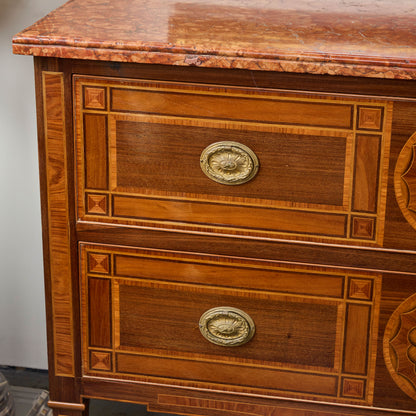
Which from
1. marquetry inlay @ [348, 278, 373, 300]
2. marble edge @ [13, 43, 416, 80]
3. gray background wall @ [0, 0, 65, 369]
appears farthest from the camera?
gray background wall @ [0, 0, 65, 369]

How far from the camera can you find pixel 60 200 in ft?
3.41

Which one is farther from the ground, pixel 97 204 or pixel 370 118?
pixel 370 118

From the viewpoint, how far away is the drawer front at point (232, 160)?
3.14 ft

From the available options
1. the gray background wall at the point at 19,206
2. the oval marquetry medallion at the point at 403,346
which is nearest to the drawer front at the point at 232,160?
the oval marquetry medallion at the point at 403,346

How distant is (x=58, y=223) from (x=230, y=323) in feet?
0.87

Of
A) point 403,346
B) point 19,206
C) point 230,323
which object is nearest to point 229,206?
point 230,323

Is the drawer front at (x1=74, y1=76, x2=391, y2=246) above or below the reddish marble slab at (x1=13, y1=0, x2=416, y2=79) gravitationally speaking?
below

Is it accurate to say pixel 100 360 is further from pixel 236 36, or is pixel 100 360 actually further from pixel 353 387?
pixel 236 36

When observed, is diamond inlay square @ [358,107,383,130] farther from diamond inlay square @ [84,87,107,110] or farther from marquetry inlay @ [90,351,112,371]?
marquetry inlay @ [90,351,112,371]

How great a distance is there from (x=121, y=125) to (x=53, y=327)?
313mm

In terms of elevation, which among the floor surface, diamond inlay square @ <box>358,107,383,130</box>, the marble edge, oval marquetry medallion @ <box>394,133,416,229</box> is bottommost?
the floor surface

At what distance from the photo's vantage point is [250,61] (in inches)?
36.3

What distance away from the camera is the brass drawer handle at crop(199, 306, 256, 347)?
1.06 m

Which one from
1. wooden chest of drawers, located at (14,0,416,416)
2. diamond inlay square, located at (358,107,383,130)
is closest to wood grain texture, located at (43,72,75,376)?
wooden chest of drawers, located at (14,0,416,416)
